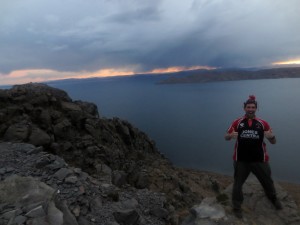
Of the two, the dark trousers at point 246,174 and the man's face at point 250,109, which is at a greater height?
the man's face at point 250,109

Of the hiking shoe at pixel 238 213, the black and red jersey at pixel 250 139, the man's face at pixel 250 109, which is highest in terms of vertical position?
the man's face at pixel 250 109

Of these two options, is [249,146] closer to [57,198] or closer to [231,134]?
[231,134]

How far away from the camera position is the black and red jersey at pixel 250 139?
8.38 metres

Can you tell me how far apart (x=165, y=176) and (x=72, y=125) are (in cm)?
722

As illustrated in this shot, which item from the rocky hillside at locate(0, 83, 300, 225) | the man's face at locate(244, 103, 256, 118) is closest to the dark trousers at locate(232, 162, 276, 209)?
the rocky hillside at locate(0, 83, 300, 225)

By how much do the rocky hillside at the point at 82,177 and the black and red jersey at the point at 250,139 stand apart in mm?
1624

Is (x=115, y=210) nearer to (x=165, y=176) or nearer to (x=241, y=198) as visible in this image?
(x=241, y=198)

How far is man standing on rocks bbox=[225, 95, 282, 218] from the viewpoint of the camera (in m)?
8.38

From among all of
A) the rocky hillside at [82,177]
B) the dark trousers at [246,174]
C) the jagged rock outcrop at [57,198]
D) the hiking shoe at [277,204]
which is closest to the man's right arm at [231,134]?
the dark trousers at [246,174]

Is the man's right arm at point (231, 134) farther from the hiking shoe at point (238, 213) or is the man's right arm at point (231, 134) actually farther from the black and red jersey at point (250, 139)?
the hiking shoe at point (238, 213)

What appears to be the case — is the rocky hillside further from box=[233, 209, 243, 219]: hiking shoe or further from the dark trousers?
the dark trousers

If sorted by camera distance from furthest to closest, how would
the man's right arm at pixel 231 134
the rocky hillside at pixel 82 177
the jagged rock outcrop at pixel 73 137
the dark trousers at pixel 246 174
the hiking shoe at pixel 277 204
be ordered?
the jagged rock outcrop at pixel 73 137 → the hiking shoe at pixel 277 204 → the dark trousers at pixel 246 174 → the man's right arm at pixel 231 134 → the rocky hillside at pixel 82 177

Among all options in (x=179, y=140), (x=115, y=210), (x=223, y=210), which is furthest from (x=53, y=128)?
(x=179, y=140)

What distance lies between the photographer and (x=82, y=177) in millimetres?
11453
